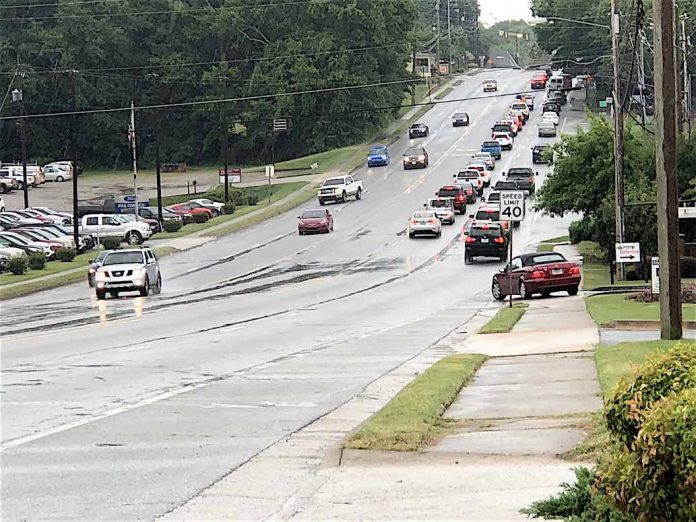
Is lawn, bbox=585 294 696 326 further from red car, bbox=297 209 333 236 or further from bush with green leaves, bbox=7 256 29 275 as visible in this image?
red car, bbox=297 209 333 236

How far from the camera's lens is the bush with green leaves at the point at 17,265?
53.2m

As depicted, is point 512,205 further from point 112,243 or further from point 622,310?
point 112,243

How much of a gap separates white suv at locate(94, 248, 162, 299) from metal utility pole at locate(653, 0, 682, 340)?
25.6m

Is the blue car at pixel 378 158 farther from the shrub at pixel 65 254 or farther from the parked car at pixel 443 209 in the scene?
the shrub at pixel 65 254

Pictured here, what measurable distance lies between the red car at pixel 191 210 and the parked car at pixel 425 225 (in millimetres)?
19180

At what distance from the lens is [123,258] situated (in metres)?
42.7

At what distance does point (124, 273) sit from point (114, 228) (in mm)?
27499

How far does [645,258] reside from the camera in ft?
147

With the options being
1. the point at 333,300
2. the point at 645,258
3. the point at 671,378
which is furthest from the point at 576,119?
the point at 671,378

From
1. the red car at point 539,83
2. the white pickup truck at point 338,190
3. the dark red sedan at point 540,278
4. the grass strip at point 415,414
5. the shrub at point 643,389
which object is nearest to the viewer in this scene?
the shrub at point 643,389

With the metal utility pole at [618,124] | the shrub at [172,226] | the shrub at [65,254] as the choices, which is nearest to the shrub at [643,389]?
the metal utility pole at [618,124]

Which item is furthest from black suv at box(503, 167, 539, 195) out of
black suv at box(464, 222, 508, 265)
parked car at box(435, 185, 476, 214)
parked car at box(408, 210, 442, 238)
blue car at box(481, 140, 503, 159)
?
black suv at box(464, 222, 508, 265)

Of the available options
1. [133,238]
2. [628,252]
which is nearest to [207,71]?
[133,238]

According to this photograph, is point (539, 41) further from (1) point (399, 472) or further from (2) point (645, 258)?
(1) point (399, 472)
